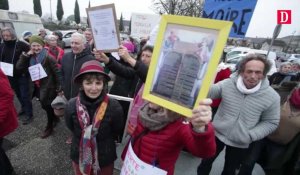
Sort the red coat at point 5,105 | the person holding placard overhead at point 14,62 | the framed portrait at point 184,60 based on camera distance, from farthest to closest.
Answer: the person holding placard overhead at point 14,62 → the red coat at point 5,105 → the framed portrait at point 184,60

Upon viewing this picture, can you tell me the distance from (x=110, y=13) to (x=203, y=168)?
2230 millimetres

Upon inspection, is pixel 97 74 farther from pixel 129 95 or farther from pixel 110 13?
pixel 129 95

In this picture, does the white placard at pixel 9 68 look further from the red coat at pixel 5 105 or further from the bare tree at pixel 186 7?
the bare tree at pixel 186 7

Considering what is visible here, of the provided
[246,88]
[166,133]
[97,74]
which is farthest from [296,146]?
[97,74]

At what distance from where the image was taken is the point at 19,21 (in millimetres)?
12375

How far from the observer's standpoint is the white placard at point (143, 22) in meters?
6.05

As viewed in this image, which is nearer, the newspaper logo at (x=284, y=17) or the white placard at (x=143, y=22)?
the newspaper logo at (x=284, y=17)

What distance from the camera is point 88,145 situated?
1.98 m

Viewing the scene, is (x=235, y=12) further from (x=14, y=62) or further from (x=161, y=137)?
(x=14, y=62)

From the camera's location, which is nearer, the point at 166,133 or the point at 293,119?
the point at 166,133

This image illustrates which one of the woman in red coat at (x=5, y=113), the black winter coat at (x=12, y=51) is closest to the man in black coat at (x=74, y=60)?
the woman in red coat at (x=5, y=113)

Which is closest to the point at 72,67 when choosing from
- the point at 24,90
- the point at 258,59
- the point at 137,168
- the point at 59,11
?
the point at 24,90

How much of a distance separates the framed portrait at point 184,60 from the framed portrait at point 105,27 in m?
0.93

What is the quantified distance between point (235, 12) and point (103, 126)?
195 cm
